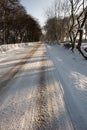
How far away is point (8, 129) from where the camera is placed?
3977 mm

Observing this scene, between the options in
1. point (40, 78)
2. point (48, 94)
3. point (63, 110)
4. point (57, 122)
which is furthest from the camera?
point (40, 78)

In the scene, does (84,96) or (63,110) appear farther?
(84,96)

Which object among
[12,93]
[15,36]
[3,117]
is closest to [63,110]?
[3,117]

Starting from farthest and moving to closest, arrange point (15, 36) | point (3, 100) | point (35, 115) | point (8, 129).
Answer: point (15, 36) → point (3, 100) → point (35, 115) → point (8, 129)

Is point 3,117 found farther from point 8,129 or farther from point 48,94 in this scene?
point 48,94

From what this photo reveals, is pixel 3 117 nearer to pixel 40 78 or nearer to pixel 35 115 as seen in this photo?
pixel 35 115

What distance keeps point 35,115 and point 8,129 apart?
83cm

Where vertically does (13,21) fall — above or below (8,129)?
above

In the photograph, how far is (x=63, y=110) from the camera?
4.95 metres

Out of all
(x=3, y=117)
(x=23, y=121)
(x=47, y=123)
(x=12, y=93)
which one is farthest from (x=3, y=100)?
(x=47, y=123)

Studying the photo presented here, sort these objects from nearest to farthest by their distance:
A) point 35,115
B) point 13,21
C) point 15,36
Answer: point 35,115
point 13,21
point 15,36

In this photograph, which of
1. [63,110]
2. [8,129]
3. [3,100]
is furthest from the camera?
[3,100]

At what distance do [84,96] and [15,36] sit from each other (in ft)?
185

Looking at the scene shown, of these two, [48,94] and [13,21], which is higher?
[13,21]
